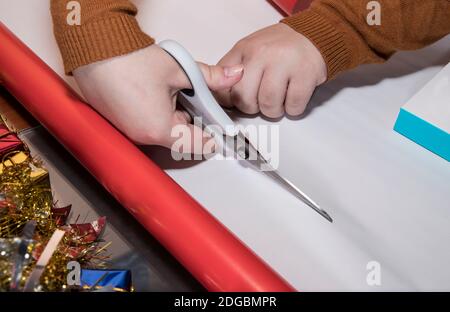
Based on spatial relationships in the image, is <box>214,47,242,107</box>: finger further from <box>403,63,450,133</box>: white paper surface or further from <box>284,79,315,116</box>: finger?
<box>403,63,450,133</box>: white paper surface

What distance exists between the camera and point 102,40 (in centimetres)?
46

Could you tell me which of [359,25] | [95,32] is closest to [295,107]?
[359,25]

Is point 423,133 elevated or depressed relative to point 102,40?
depressed

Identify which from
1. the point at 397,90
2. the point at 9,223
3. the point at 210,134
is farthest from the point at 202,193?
the point at 397,90

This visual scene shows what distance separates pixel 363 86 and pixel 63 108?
341 mm

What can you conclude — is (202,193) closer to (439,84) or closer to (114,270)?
(114,270)

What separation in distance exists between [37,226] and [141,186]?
100mm

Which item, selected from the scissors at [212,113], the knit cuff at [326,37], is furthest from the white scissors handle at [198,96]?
the knit cuff at [326,37]

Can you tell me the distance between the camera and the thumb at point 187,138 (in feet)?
1.57

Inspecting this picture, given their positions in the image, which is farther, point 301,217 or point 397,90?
point 397,90

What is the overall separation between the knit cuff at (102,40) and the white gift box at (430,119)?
0.28 meters

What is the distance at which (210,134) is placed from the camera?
1.63 feet

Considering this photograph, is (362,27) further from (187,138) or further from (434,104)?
(187,138)

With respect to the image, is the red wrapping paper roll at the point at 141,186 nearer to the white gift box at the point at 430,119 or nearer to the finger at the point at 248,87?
the finger at the point at 248,87
